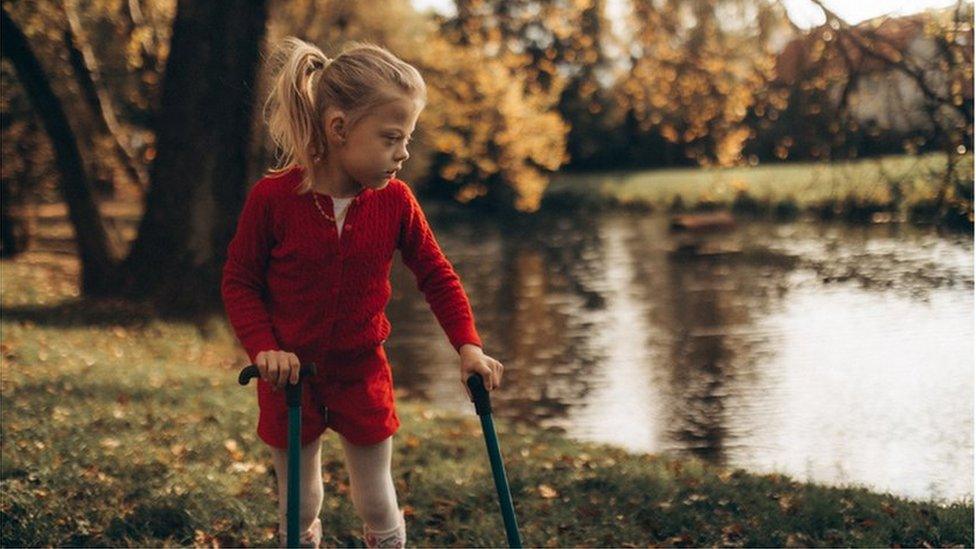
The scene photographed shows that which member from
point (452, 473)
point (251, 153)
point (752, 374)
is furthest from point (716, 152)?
point (452, 473)

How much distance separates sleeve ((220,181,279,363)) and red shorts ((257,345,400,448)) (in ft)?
0.63

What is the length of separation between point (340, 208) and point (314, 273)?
20 cm

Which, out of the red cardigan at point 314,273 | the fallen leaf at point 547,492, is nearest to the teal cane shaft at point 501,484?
the red cardigan at point 314,273

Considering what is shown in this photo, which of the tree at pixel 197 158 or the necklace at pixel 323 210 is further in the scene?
the tree at pixel 197 158

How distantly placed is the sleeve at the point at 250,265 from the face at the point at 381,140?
0.98ft

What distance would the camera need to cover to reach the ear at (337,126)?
9.94 feet

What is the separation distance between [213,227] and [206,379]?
2.43m

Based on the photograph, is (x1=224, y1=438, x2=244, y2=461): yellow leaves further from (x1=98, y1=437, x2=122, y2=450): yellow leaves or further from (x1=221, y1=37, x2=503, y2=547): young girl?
(x1=221, y1=37, x2=503, y2=547): young girl

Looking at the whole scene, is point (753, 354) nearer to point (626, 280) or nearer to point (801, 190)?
point (801, 190)

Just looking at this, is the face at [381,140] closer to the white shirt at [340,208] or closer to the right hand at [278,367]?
the white shirt at [340,208]

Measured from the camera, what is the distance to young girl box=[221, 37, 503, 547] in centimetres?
302

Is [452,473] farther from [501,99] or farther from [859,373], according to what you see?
[501,99]

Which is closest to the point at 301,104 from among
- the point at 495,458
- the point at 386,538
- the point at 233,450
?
the point at 495,458

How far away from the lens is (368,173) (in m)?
3.03
